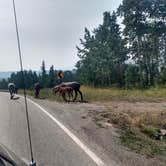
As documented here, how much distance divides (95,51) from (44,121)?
204 ft

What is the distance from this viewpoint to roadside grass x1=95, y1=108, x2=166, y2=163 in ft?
30.5

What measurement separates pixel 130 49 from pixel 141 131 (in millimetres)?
50418

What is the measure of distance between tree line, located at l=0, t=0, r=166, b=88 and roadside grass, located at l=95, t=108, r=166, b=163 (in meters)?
24.2

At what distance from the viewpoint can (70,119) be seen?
15672 millimetres

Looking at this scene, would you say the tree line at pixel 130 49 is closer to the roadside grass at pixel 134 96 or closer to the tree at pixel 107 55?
the tree at pixel 107 55

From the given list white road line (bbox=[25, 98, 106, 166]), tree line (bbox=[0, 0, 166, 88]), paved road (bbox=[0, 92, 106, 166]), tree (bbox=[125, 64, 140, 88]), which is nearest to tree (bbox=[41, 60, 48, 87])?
tree line (bbox=[0, 0, 166, 88])

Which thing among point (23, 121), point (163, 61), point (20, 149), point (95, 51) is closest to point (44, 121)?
point (23, 121)

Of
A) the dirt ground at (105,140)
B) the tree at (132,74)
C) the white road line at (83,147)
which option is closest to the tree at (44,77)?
the tree at (132,74)

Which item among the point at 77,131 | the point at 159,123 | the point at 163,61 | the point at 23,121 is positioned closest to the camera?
the point at 77,131

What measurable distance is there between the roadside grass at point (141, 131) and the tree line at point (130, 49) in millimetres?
24154

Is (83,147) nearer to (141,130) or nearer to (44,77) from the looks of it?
(141,130)

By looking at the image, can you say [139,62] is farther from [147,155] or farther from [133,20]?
[147,155]

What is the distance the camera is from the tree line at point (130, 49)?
53406 millimetres

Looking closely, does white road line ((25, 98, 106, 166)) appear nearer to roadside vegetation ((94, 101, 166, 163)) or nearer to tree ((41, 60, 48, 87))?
roadside vegetation ((94, 101, 166, 163))
